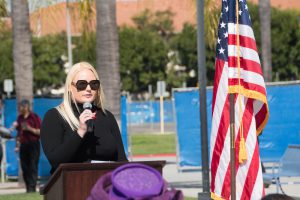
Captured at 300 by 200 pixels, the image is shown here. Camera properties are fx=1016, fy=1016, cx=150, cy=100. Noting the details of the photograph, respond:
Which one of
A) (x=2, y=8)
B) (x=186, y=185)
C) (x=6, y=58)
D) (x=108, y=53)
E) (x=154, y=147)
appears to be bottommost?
(x=154, y=147)

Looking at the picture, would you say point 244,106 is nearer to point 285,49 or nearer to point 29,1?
point 29,1

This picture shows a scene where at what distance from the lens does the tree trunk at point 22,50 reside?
20172mm

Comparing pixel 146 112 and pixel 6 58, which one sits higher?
pixel 6 58

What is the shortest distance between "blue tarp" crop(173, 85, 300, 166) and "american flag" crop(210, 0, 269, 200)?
1014 cm

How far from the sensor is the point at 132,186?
373 centimetres

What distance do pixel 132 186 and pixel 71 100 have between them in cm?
275

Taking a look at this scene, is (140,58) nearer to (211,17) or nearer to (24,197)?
(211,17)

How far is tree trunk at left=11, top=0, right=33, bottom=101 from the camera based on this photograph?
794 inches

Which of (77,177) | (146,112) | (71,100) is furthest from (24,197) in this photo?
(146,112)

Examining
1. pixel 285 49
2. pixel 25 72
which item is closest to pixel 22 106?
pixel 25 72

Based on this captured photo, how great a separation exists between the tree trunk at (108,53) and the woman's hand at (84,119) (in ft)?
32.4

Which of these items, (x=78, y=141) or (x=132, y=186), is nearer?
(x=132, y=186)

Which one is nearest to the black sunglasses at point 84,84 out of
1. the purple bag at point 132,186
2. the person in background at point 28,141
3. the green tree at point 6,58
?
the purple bag at point 132,186

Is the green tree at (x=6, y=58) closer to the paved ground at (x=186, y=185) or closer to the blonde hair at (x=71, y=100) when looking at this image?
the paved ground at (x=186, y=185)
